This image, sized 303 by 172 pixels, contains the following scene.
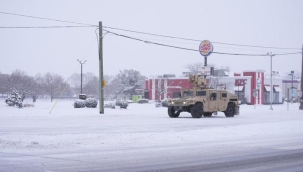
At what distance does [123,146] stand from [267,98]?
257ft

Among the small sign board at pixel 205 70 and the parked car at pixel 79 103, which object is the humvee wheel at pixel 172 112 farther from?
the parked car at pixel 79 103

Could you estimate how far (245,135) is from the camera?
17328 mm

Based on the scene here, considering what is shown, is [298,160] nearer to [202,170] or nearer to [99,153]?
[202,170]

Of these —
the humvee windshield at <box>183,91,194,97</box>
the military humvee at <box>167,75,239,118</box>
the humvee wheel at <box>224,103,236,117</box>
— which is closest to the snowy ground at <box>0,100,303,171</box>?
the military humvee at <box>167,75,239,118</box>

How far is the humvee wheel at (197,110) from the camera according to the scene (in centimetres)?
2786

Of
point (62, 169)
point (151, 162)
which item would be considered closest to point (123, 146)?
point (151, 162)

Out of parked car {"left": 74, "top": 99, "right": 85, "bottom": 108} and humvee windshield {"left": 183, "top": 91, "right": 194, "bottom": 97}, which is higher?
humvee windshield {"left": 183, "top": 91, "right": 194, "bottom": 97}

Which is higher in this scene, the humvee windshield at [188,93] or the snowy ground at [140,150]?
the humvee windshield at [188,93]

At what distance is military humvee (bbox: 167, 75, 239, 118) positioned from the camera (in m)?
28.1

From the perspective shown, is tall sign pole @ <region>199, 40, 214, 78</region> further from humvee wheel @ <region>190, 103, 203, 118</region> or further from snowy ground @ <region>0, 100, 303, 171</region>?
snowy ground @ <region>0, 100, 303, 171</region>

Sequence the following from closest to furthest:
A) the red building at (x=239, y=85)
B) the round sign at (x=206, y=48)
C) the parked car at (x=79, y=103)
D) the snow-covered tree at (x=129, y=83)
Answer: the round sign at (x=206, y=48) < the parked car at (x=79, y=103) < the red building at (x=239, y=85) < the snow-covered tree at (x=129, y=83)

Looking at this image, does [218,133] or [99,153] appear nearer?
[99,153]

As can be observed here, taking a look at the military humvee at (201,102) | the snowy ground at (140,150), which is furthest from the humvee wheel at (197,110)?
the snowy ground at (140,150)

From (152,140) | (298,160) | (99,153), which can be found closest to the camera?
(298,160)
